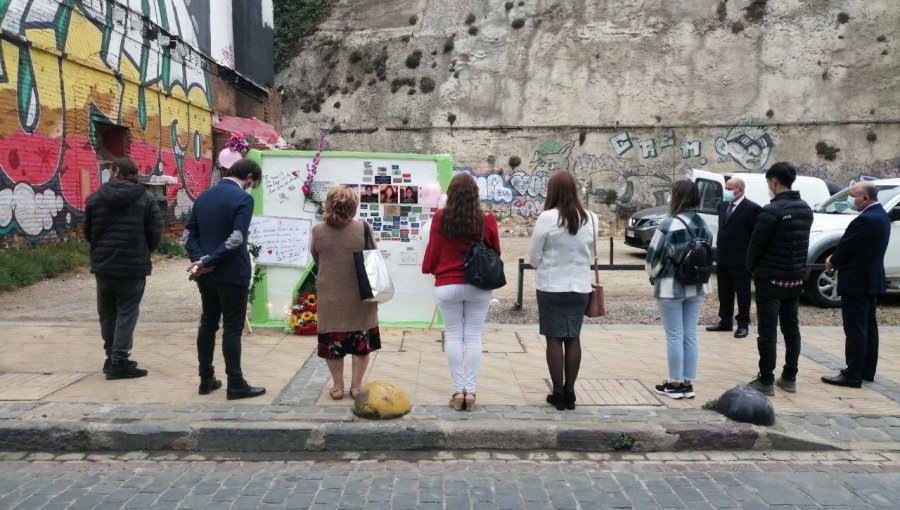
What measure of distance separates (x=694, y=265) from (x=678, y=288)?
0.22m

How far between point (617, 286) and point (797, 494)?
26.1 feet

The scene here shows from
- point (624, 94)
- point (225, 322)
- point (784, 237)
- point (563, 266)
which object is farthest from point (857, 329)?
point (624, 94)

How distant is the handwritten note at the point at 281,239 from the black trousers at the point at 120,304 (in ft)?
6.40

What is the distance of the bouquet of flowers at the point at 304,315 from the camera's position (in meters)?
7.42

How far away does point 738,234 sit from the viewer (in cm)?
768

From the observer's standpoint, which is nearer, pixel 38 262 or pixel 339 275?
pixel 339 275

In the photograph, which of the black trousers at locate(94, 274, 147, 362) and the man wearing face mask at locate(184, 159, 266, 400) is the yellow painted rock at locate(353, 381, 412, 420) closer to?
the man wearing face mask at locate(184, 159, 266, 400)

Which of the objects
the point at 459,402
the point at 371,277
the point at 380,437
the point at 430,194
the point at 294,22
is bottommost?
the point at 380,437

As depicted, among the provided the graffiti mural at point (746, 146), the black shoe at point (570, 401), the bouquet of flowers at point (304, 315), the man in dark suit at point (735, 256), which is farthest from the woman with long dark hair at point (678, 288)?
the graffiti mural at point (746, 146)

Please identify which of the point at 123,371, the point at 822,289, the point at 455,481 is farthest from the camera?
the point at 822,289

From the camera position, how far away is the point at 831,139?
2495cm

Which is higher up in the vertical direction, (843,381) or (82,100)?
(82,100)

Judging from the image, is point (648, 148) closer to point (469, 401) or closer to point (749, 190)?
point (749, 190)

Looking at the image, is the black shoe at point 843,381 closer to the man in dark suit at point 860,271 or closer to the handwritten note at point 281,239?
the man in dark suit at point 860,271
